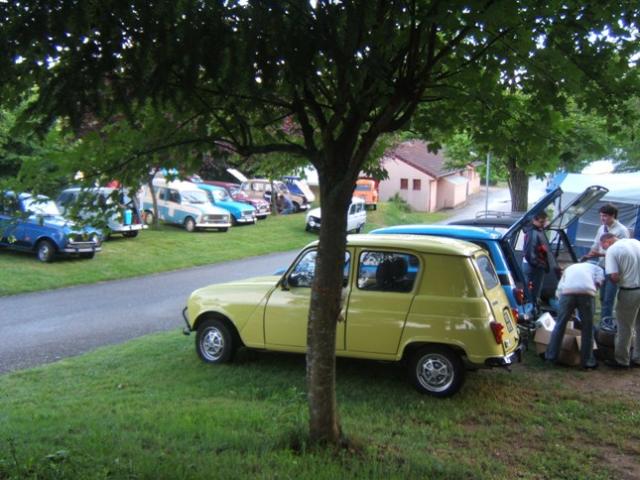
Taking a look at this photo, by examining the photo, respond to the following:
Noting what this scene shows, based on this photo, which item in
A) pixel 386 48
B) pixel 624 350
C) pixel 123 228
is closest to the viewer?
pixel 386 48

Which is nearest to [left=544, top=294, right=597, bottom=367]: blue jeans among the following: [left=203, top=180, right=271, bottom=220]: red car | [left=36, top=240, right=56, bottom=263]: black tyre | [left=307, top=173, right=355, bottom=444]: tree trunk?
[left=307, top=173, right=355, bottom=444]: tree trunk

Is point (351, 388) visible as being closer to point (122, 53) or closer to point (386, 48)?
point (386, 48)

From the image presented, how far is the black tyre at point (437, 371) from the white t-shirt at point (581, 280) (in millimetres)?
1920

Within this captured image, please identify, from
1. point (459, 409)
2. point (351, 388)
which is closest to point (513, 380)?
point (459, 409)

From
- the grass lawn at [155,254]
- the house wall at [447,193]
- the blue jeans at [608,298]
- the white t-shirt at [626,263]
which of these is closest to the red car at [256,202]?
the grass lawn at [155,254]

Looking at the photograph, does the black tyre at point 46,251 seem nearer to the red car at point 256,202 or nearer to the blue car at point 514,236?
the blue car at point 514,236

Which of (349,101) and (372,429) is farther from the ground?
(349,101)

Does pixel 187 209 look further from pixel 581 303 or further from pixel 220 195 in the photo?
pixel 581 303

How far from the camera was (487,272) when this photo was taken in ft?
23.3

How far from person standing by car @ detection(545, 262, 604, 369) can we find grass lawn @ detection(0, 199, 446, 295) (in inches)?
497

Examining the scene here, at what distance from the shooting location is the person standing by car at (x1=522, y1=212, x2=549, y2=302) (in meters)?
9.61

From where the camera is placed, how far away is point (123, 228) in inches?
955

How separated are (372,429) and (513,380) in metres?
2.46

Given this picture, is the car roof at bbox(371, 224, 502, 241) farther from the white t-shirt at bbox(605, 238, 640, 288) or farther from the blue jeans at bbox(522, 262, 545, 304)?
the white t-shirt at bbox(605, 238, 640, 288)
